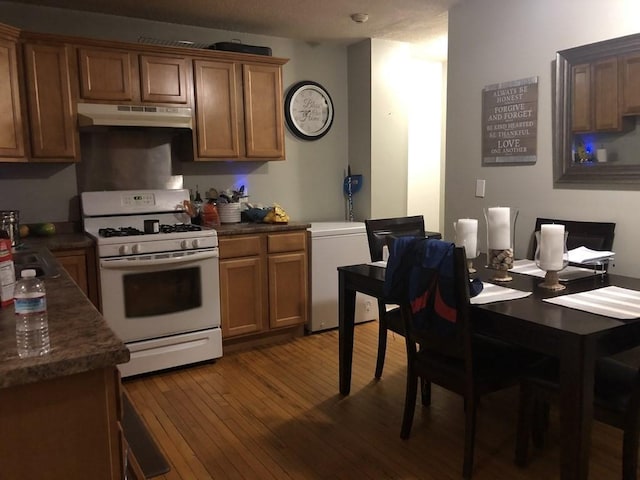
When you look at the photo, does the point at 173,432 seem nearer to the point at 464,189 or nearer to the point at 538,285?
the point at 538,285

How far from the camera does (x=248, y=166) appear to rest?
4211 millimetres

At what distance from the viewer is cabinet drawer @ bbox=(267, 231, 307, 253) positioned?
147 inches

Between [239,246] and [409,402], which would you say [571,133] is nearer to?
[409,402]

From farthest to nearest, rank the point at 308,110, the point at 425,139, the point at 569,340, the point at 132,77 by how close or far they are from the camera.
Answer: the point at 425,139 < the point at 308,110 < the point at 132,77 < the point at 569,340

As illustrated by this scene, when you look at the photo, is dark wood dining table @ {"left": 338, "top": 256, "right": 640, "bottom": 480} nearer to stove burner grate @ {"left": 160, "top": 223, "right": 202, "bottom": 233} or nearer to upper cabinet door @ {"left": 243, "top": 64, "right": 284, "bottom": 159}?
stove burner grate @ {"left": 160, "top": 223, "right": 202, "bottom": 233}

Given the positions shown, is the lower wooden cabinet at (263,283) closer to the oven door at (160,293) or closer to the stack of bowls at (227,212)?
the oven door at (160,293)

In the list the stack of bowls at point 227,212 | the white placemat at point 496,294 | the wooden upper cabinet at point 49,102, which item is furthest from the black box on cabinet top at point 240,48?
the white placemat at point 496,294

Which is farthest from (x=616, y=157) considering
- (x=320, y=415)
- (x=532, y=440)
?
(x=320, y=415)

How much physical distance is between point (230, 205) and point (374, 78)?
1.67 meters

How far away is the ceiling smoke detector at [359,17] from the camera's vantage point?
3.68 m

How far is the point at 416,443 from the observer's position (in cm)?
238

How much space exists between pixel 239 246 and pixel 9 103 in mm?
1629

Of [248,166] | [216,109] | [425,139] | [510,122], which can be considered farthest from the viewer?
[425,139]

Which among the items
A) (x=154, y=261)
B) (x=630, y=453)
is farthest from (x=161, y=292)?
(x=630, y=453)
